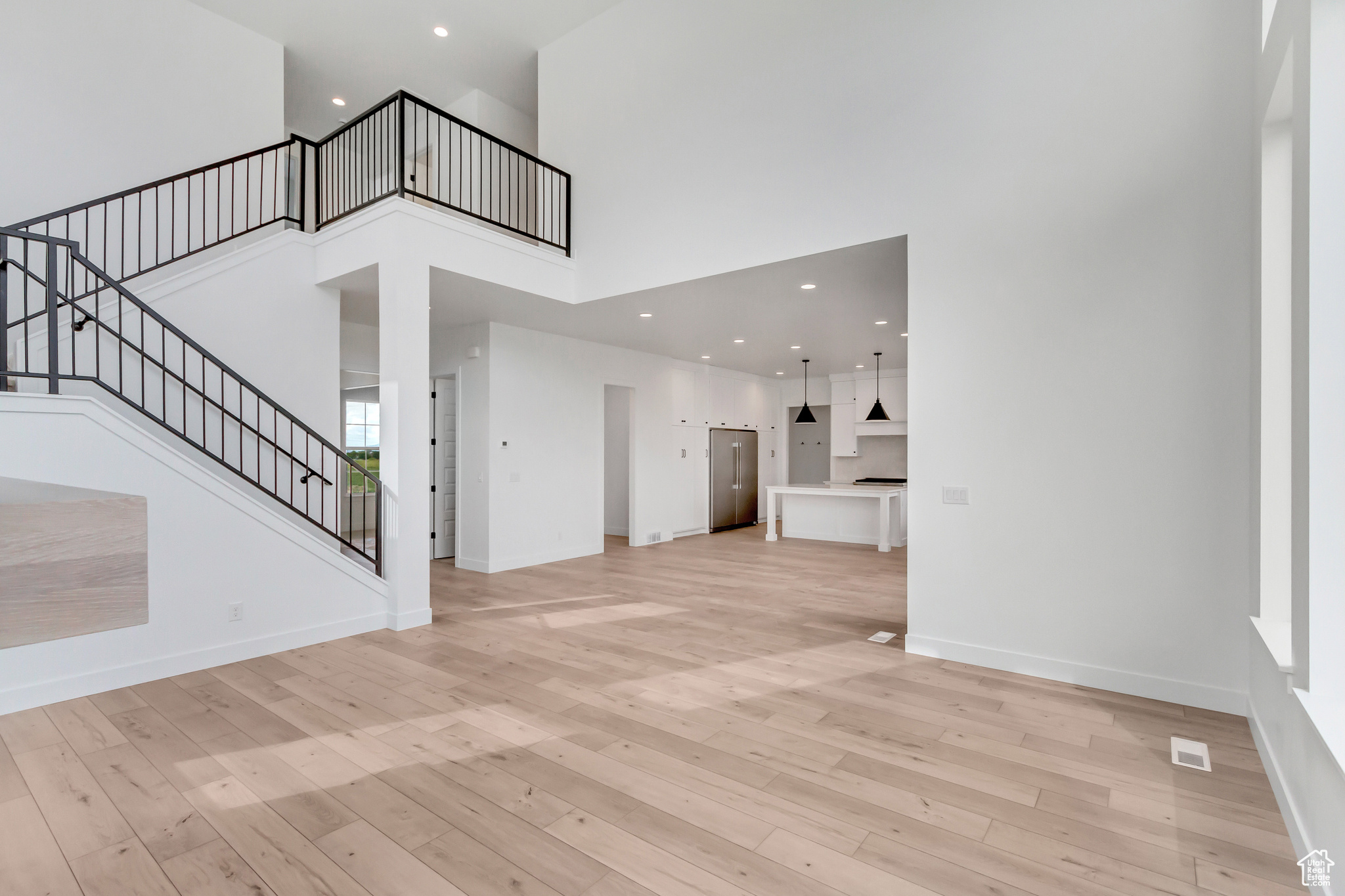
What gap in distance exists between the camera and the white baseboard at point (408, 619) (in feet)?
15.3

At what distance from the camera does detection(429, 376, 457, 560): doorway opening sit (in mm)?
7301

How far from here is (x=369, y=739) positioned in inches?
114

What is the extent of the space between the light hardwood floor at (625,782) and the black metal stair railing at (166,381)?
1599 millimetres

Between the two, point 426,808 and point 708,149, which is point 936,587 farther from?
point 708,149

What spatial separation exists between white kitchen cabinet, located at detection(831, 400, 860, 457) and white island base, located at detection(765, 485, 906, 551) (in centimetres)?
135

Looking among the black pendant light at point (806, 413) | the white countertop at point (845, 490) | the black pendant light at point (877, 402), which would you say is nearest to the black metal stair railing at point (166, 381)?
the white countertop at point (845, 490)

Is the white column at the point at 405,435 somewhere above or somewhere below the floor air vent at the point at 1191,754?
above

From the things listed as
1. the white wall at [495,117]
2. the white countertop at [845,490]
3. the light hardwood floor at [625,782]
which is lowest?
the light hardwood floor at [625,782]

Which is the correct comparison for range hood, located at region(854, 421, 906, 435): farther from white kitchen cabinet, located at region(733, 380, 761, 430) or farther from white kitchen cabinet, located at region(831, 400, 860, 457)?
white kitchen cabinet, located at region(733, 380, 761, 430)

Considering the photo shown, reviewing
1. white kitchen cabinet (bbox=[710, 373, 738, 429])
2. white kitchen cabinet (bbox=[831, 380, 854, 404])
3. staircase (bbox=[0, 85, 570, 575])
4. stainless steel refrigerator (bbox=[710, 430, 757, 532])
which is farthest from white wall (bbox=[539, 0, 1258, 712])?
white kitchen cabinet (bbox=[831, 380, 854, 404])

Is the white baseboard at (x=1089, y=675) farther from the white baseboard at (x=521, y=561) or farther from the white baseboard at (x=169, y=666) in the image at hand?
the white baseboard at (x=521, y=561)

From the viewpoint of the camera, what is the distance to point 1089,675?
353cm

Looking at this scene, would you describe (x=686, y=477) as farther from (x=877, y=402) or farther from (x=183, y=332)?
(x=183, y=332)

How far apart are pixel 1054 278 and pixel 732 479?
7.44 meters
